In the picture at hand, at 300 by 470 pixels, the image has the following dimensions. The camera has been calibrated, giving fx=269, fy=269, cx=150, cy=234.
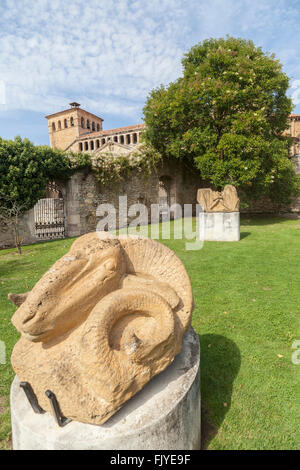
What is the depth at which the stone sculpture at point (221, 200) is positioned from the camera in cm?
976

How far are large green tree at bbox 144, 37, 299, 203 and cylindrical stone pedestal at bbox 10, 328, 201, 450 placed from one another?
36.7ft

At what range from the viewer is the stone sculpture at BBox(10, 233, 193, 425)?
1.68 m

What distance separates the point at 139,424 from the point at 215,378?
5.24ft

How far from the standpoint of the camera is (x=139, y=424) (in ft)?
5.61

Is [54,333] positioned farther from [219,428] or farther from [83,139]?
[83,139]

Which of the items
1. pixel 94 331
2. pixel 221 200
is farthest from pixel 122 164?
pixel 94 331

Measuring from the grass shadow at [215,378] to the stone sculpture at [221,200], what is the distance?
6.85 metres

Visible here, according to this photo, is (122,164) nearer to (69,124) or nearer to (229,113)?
(229,113)

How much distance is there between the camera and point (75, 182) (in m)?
12.4

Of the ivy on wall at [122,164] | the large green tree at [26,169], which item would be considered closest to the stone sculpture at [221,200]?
the ivy on wall at [122,164]

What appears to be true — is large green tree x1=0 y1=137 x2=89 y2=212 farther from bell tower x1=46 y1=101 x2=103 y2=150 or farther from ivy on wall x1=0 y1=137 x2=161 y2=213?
bell tower x1=46 y1=101 x2=103 y2=150

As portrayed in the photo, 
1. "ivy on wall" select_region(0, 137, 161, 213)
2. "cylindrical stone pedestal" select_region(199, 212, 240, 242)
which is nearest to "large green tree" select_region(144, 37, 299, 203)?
"cylindrical stone pedestal" select_region(199, 212, 240, 242)

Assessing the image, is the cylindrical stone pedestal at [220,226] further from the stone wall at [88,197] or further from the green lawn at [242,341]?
Answer: the stone wall at [88,197]
